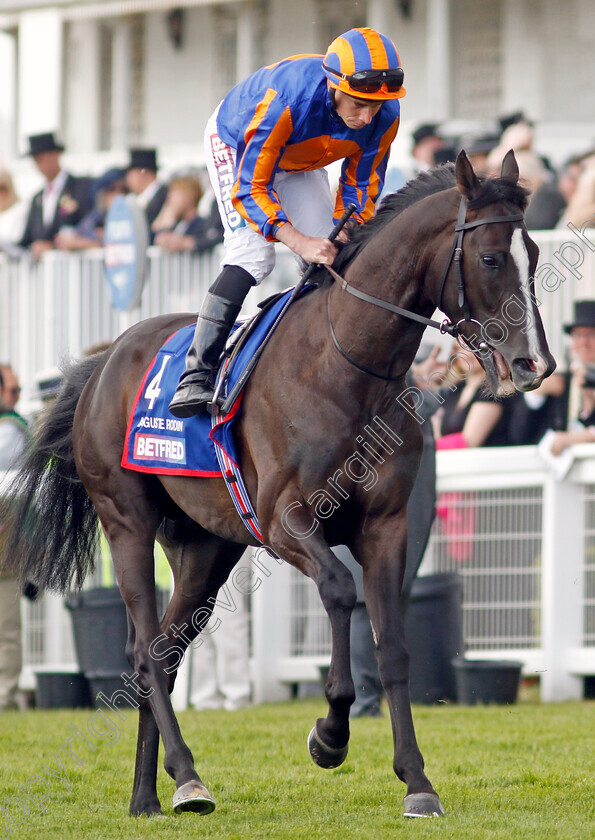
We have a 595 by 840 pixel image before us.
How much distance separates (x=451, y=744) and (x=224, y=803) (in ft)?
5.50

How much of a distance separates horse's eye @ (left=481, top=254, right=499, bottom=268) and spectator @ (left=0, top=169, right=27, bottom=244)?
905cm

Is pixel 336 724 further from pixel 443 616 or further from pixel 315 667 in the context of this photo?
pixel 315 667

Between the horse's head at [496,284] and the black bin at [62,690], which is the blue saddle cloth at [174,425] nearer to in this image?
the horse's head at [496,284]

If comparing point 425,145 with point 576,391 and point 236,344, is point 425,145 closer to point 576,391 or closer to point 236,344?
point 576,391

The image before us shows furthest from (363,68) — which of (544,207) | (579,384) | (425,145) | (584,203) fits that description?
(425,145)

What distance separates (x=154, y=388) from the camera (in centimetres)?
538

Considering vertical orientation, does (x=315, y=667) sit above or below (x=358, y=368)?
below

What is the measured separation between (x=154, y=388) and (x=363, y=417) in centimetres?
115

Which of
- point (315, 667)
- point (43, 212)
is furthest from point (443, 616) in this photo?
point (43, 212)

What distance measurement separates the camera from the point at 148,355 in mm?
5574

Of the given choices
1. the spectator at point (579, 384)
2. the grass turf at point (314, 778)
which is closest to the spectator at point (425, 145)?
the spectator at point (579, 384)

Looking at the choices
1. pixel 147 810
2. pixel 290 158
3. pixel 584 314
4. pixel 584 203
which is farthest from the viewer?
pixel 584 203

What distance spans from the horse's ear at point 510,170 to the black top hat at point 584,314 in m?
3.71

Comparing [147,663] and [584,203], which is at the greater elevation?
[584,203]
